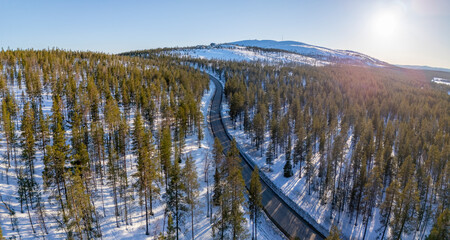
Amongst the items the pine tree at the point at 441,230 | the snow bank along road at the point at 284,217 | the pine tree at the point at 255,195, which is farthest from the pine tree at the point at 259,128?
the pine tree at the point at 441,230

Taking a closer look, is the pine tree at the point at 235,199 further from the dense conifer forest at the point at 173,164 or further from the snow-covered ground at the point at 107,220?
the snow-covered ground at the point at 107,220

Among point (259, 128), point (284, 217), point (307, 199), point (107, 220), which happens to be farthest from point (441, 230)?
point (107, 220)

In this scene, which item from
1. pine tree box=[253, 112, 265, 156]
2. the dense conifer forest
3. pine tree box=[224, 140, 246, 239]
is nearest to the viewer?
pine tree box=[224, 140, 246, 239]

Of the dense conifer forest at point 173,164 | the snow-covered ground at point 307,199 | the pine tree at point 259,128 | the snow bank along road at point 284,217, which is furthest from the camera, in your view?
the pine tree at point 259,128

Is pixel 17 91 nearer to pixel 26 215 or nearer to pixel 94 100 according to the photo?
pixel 94 100

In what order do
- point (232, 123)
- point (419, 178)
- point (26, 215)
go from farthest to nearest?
1. point (232, 123)
2. point (419, 178)
3. point (26, 215)

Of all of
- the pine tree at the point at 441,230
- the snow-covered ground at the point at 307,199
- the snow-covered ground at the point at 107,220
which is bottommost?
the snow-covered ground at the point at 307,199

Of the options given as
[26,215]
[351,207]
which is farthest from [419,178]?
[26,215]

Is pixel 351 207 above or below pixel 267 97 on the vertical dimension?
below

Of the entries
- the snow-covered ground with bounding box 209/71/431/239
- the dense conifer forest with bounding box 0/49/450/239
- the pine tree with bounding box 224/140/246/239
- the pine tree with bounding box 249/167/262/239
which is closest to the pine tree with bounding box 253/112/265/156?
the dense conifer forest with bounding box 0/49/450/239

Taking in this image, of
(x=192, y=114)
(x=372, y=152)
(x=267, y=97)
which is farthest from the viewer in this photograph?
(x=267, y=97)

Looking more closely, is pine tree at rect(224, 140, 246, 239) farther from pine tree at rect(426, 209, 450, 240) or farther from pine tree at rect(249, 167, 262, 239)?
pine tree at rect(426, 209, 450, 240)
